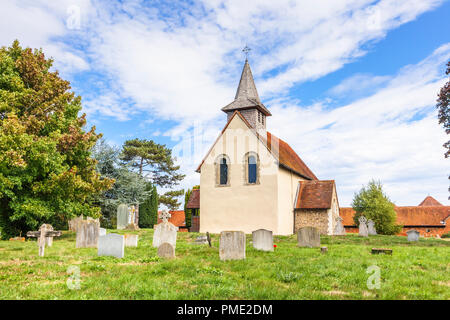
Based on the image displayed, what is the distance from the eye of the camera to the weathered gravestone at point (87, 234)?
14359mm

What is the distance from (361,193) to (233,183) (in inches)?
627

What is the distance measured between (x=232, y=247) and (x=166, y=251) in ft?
7.08

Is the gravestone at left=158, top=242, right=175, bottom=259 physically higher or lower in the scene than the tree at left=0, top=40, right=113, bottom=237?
lower

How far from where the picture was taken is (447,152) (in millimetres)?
20781

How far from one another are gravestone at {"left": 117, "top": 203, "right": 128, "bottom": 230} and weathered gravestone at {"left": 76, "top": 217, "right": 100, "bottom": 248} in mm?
13411

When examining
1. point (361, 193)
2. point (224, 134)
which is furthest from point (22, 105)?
point (361, 193)

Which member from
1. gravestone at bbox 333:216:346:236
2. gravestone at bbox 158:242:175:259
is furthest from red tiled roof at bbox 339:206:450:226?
gravestone at bbox 158:242:175:259

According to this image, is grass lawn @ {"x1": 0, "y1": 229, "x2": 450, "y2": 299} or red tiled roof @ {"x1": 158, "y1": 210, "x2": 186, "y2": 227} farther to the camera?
red tiled roof @ {"x1": 158, "y1": 210, "x2": 186, "y2": 227}

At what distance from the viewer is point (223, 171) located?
25.2 metres

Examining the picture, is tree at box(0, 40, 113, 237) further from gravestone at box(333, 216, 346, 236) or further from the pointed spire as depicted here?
gravestone at box(333, 216, 346, 236)

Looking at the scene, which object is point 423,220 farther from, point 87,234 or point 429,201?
point 87,234

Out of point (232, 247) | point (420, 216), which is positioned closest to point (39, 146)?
point (232, 247)

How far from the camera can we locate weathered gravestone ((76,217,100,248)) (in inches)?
565
